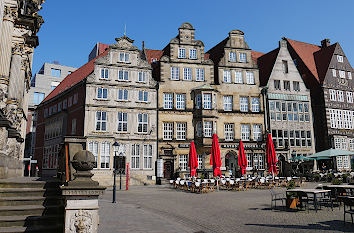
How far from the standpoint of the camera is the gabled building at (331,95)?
3831 cm

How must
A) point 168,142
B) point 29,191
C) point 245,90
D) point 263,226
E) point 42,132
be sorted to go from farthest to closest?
point 42,132 < point 245,90 < point 168,142 < point 263,226 < point 29,191

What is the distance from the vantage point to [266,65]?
40.2 m

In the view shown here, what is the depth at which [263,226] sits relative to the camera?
907 cm

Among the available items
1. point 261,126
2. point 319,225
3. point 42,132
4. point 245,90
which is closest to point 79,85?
point 42,132

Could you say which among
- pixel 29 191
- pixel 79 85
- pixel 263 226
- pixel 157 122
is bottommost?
pixel 263 226

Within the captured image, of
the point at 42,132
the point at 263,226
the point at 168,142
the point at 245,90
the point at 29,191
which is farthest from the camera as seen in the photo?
the point at 42,132

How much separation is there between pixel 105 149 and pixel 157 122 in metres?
6.11

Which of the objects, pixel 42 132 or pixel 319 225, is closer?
pixel 319 225

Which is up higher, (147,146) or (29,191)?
(147,146)

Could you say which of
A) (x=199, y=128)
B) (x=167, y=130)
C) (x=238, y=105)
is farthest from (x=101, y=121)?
(x=238, y=105)

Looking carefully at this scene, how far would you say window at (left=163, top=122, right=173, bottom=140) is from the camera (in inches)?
1270

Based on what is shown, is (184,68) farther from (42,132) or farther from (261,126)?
(42,132)

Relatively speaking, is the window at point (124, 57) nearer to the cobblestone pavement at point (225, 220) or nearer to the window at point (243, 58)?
the window at point (243, 58)

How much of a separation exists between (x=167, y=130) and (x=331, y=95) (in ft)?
75.3
